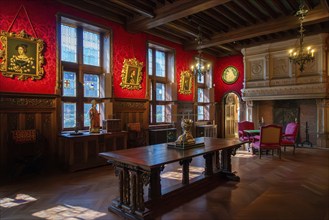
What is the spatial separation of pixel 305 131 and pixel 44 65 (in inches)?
335

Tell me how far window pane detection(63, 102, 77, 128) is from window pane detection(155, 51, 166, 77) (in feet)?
10.7

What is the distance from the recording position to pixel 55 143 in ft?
16.5

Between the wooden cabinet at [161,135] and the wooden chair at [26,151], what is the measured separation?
3.18m

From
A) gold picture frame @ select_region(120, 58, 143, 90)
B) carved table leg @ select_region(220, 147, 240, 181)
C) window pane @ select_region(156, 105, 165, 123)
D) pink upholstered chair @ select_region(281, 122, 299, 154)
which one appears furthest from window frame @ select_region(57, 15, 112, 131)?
pink upholstered chair @ select_region(281, 122, 299, 154)

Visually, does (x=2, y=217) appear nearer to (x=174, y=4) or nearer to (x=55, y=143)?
(x=55, y=143)

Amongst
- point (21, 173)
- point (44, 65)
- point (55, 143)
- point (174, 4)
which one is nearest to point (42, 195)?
point (21, 173)

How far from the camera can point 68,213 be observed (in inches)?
114

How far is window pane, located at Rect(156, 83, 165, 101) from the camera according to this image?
789 cm

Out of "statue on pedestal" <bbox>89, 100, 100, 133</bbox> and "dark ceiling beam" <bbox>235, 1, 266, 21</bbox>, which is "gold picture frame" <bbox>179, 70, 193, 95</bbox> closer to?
"dark ceiling beam" <bbox>235, 1, 266, 21</bbox>

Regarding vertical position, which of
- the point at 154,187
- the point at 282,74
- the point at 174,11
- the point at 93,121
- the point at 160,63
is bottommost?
the point at 154,187

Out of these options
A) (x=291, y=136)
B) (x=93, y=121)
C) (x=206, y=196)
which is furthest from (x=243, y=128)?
(x=93, y=121)

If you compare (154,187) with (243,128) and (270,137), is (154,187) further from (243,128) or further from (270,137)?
(243,128)

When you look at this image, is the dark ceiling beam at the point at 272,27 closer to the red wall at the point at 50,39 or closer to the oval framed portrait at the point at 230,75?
the red wall at the point at 50,39

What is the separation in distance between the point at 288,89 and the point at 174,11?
519 centimetres
